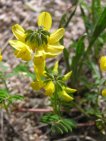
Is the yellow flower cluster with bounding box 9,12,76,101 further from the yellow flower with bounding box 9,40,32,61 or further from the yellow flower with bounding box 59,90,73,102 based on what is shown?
the yellow flower with bounding box 59,90,73,102

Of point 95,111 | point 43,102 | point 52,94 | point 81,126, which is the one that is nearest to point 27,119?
point 43,102

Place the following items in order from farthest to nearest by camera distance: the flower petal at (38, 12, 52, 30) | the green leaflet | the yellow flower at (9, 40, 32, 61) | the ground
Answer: the ground < the green leaflet < the flower petal at (38, 12, 52, 30) < the yellow flower at (9, 40, 32, 61)

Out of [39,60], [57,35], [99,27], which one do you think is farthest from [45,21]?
[99,27]

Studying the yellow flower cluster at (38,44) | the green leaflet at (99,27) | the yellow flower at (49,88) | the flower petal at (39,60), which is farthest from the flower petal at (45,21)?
the green leaflet at (99,27)

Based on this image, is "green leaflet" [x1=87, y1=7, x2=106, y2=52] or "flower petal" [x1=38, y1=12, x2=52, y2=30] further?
"green leaflet" [x1=87, y1=7, x2=106, y2=52]

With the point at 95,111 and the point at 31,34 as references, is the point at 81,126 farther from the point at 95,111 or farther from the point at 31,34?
the point at 31,34

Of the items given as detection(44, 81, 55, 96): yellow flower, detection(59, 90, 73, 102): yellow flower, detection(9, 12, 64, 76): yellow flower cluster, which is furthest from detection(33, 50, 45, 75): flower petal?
detection(59, 90, 73, 102): yellow flower

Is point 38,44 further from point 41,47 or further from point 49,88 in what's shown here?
point 49,88

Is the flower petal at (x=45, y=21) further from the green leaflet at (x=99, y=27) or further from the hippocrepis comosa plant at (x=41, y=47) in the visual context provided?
the green leaflet at (x=99, y=27)
